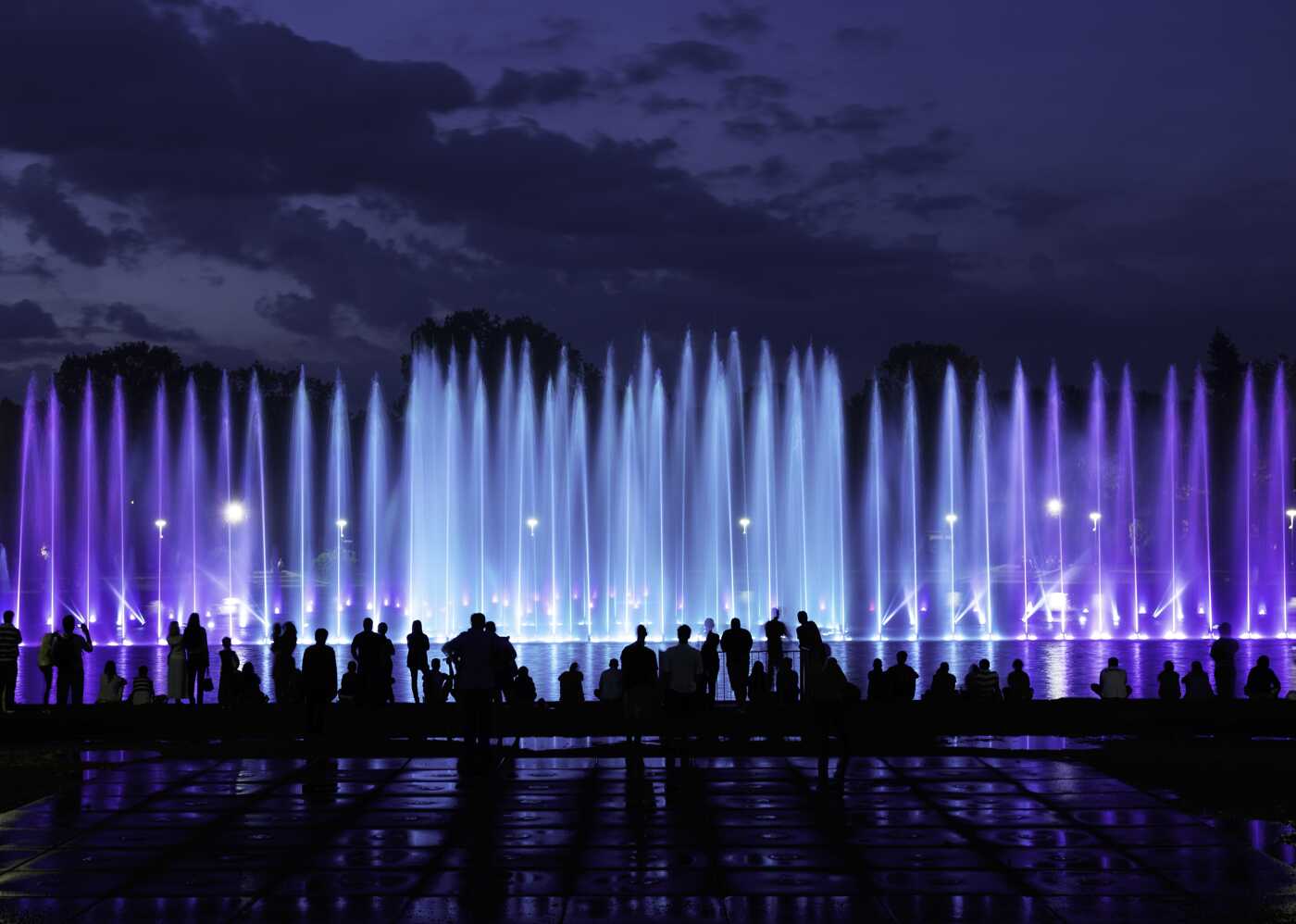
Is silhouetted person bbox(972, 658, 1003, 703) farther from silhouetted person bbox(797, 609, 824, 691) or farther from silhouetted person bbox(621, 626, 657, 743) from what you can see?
silhouetted person bbox(621, 626, 657, 743)

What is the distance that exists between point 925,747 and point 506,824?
23.2 feet

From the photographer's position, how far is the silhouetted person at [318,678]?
1970 cm

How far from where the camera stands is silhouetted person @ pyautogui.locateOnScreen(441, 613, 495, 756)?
17719mm

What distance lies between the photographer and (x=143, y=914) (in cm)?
1066

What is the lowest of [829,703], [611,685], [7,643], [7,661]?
[611,685]

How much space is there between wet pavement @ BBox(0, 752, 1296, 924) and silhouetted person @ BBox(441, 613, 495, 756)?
71cm

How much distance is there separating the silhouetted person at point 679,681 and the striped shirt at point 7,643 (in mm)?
9848

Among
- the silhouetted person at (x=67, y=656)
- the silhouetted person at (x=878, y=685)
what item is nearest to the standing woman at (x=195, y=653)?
the silhouetted person at (x=67, y=656)

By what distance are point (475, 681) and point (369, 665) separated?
5064 mm

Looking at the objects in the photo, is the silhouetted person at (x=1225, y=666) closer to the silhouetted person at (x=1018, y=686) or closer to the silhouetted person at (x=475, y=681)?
Result: the silhouetted person at (x=1018, y=686)

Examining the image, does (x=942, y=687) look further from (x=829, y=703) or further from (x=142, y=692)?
(x=142, y=692)

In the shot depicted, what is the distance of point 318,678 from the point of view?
1983 cm

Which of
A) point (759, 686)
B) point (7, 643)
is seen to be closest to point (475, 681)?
point (759, 686)

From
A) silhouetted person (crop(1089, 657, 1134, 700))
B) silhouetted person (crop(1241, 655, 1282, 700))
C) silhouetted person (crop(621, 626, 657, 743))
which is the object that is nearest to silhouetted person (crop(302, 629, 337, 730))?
silhouetted person (crop(621, 626, 657, 743))
